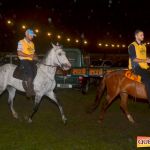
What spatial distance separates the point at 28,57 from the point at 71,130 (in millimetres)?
2722

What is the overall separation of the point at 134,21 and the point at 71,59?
159ft

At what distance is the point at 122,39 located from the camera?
73.7 m

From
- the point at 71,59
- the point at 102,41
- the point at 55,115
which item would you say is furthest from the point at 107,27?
the point at 55,115

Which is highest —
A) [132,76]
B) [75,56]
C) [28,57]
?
[75,56]

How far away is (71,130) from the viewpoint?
35.7 feet

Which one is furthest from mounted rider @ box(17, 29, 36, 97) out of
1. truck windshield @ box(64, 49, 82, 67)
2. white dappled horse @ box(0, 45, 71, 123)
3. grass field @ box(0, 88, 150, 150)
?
truck windshield @ box(64, 49, 82, 67)

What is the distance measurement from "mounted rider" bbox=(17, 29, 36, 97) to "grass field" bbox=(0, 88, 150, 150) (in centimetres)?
115

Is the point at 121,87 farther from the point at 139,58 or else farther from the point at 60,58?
the point at 60,58

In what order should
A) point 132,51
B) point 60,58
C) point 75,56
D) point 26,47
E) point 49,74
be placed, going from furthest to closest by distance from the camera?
point 75,56 → point 26,47 → point 49,74 → point 60,58 → point 132,51

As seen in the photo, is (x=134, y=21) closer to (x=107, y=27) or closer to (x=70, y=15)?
(x=107, y=27)

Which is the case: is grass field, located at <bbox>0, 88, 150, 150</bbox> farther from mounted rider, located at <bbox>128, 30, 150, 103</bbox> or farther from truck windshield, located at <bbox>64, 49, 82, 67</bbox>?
truck windshield, located at <bbox>64, 49, 82, 67</bbox>

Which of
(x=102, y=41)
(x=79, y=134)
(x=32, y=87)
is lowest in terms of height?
(x=79, y=134)

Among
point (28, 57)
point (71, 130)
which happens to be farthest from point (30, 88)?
point (71, 130)

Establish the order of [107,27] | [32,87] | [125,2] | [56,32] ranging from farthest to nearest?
[107,27] → [125,2] → [56,32] → [32,87]
